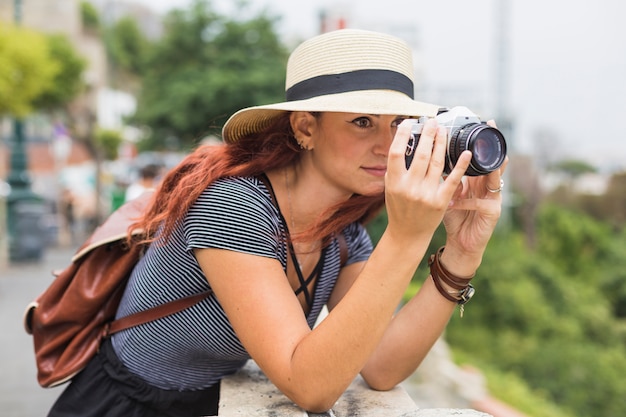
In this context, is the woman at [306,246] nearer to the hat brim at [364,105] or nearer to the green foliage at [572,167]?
the hat brim at [364,105]

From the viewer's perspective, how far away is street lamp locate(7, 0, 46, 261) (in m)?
10.7

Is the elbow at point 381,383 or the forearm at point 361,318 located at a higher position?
the forearm at point 361,318

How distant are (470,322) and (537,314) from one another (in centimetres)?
155

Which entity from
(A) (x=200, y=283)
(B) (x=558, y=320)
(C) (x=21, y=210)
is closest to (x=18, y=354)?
(A) (x=200, y=283)

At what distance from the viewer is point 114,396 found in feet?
6.06

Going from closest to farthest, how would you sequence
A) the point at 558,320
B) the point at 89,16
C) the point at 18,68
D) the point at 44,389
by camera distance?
the point at 44,389 < the point at 18,68 < the point at 558,320 < the point at 89,16

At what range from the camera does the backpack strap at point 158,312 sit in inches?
66.1

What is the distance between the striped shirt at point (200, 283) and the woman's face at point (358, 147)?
0.62 feet

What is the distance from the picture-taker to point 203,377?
6.19 ft

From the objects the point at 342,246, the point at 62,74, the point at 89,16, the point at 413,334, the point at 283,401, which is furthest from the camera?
the point at 89,16

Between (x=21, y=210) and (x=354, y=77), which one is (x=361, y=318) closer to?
(x=354, y=77)

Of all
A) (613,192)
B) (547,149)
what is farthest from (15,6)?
(547,149)

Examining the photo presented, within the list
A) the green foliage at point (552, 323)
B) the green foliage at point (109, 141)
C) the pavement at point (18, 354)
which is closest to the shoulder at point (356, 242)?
the pavement at point (18, 354)

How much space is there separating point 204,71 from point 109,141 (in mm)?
7920
